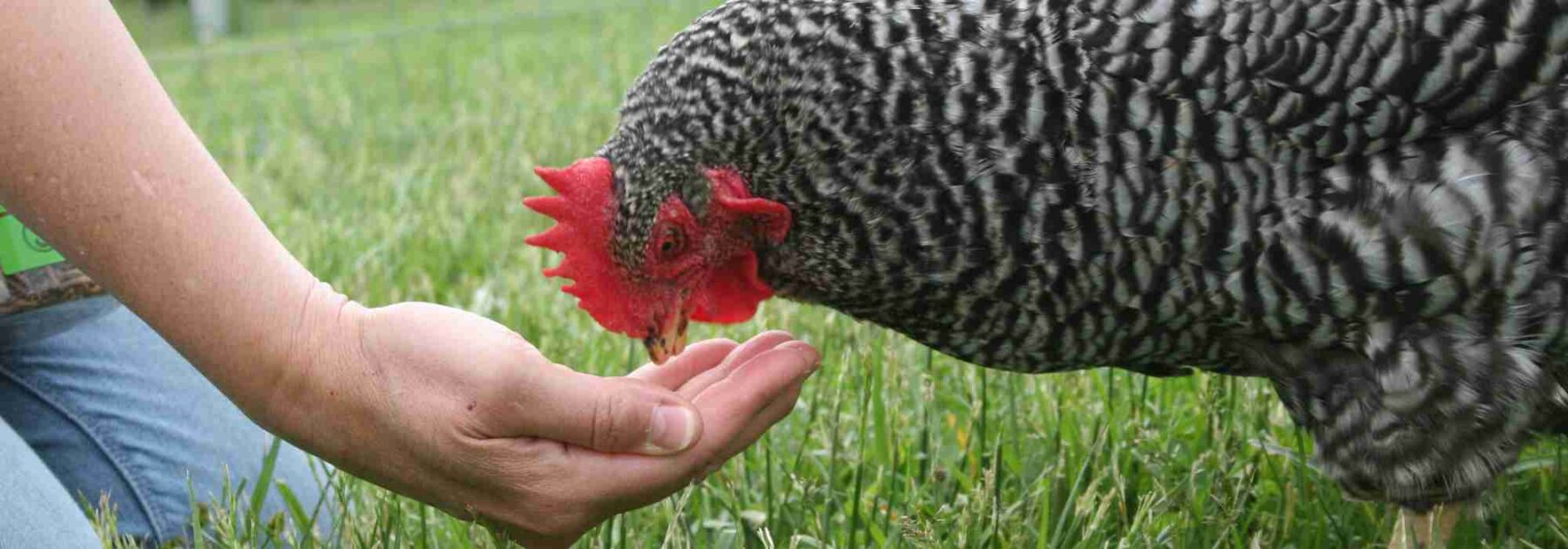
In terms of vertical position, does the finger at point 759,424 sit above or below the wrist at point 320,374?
below

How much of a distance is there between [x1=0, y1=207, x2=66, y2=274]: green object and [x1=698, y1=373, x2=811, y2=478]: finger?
88 cm

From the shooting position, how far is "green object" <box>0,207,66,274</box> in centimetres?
178

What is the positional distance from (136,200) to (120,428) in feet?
3.13

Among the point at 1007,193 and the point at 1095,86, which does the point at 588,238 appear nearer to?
the point at 1007,193

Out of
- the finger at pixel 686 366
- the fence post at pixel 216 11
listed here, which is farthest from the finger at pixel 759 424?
the fence post at pixel 216 11

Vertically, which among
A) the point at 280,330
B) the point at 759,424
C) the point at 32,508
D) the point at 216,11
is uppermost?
the point at 216,11

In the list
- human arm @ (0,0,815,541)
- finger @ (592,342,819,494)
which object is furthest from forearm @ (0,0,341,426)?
finger @ (592,342,819,494)

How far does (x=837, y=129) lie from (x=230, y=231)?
619 mm

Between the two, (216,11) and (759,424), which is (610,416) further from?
(216,11)

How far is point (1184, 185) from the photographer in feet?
4.95

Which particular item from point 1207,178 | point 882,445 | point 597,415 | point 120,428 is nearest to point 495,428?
point 597,415

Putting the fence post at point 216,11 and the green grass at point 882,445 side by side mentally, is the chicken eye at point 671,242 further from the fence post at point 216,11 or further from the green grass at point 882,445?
the fence post at point 216,11

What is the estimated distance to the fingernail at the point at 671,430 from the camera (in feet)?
4.69

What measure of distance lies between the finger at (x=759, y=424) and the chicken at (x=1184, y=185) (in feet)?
0.47
